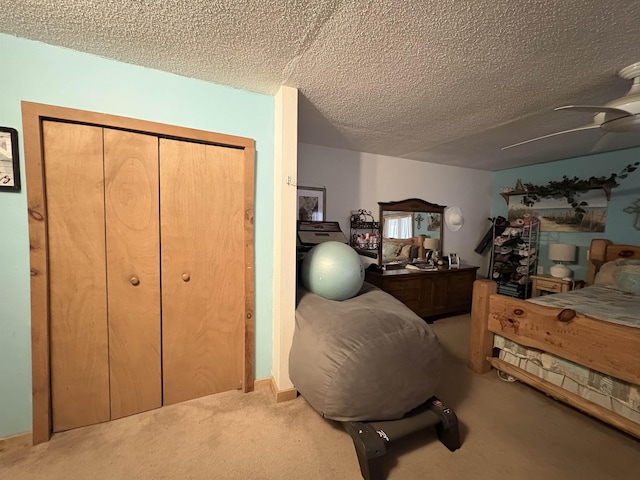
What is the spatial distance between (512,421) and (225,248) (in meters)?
2.32

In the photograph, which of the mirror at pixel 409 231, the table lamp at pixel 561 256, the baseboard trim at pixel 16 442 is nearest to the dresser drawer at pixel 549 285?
the table lamp at pixel 561 256

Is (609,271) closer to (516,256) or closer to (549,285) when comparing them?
(549,285)

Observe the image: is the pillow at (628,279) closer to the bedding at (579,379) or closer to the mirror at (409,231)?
the bedding at (579,379)

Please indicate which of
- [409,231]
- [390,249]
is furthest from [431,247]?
[390,249]

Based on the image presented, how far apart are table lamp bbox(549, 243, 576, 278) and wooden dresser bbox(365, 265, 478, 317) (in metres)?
1.00

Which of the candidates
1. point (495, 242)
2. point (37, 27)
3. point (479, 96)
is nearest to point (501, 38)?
point (479, 96)

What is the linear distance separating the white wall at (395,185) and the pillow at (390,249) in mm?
449

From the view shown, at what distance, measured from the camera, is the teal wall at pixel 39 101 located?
1293 mm

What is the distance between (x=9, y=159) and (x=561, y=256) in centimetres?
532

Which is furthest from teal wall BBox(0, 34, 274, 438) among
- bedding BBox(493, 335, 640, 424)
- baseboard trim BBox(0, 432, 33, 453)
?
bedding BBox(493, 335, 640, 424)

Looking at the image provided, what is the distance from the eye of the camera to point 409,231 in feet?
11.7

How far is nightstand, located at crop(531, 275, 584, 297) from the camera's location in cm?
318

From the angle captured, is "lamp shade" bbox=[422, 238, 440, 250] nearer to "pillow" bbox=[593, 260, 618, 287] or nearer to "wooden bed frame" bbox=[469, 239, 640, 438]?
"wooden bed frame" bbox=[469, 239, 640, 438]

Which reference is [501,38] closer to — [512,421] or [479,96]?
[479,96]
